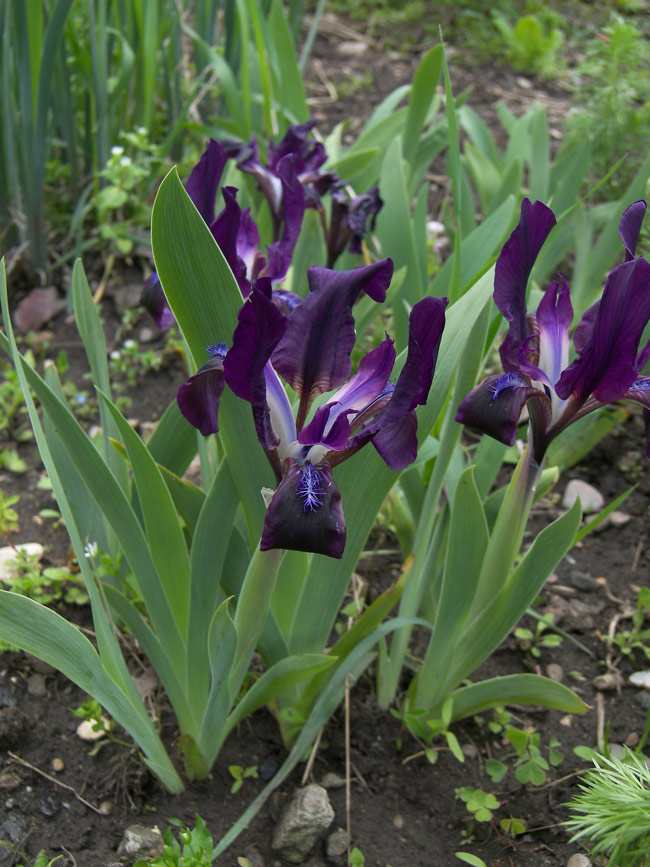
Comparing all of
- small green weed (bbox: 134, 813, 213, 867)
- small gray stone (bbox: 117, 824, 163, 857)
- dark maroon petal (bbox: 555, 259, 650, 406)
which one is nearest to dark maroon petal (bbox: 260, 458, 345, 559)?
dark maroon petal (bbox: 555, 259, 650, 406)

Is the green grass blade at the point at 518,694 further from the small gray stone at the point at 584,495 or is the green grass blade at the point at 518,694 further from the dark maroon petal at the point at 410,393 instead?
the small gray stone at the point at 584,495

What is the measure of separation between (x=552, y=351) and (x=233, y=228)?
0.49 metres

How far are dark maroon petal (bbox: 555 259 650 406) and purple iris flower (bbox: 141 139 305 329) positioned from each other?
1.66 feet

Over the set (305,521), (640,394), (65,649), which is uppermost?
(640,394)

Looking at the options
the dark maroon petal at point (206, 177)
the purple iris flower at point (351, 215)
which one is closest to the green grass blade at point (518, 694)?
the dark maroon petal at point (206, 177)

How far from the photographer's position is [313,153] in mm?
1817

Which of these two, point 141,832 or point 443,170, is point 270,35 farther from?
point 141,832

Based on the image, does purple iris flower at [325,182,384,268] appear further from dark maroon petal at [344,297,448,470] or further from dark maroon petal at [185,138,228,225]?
dark maroon petal at [344,297,448,470]

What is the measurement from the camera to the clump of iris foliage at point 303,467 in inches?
37.8

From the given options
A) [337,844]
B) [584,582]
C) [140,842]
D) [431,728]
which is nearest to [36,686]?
[140,842]

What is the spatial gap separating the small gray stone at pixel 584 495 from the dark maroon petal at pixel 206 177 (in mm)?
1269

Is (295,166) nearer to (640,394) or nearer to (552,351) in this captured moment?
(552,351)

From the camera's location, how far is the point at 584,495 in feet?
6.73

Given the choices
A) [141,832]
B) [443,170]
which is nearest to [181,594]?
[141,832]
